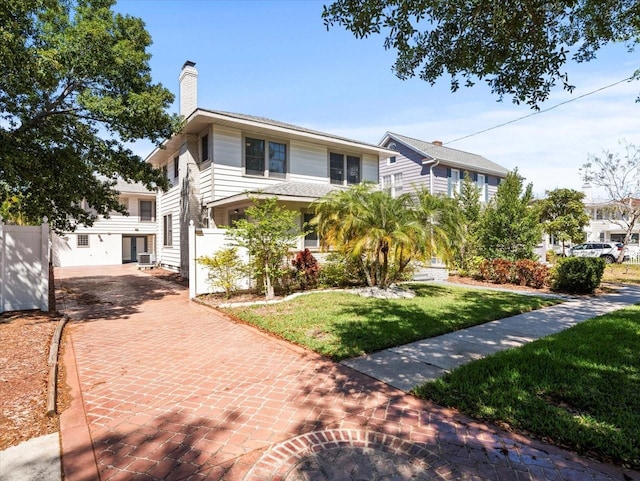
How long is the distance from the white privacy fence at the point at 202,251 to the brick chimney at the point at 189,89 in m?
6.99

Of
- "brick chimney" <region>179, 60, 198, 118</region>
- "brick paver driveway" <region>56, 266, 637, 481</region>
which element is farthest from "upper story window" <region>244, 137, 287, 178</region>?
"brick paver driveway" <region>56, 266, 637, 481</region>

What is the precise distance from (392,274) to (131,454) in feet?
31.4

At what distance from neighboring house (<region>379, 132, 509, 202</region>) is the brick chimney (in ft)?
41.1

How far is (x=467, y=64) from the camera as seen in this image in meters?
5.18

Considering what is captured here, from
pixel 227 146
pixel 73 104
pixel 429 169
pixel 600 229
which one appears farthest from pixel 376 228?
pixel 600 229

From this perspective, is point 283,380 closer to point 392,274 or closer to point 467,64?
point 467,64

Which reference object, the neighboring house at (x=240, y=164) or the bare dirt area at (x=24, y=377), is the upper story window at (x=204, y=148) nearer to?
the neighboring house at (x=240, y=164)

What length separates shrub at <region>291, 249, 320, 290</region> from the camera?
11.9 m

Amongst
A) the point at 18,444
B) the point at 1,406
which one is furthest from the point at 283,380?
the point at 1,406

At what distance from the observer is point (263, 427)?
11.1ft

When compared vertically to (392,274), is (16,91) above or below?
above

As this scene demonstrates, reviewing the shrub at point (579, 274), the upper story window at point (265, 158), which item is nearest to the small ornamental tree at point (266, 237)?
the upper story window at point (265, 158)

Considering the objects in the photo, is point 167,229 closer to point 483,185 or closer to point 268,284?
point 268,284

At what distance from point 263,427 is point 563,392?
133 inches
